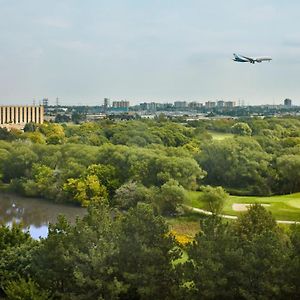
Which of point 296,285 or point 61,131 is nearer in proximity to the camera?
point 296,285

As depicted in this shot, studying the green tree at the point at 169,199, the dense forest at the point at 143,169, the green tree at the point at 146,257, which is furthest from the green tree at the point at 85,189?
the green tree at the point at 146,257

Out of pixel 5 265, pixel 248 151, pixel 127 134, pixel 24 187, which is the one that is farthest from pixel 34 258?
pixel 127 134

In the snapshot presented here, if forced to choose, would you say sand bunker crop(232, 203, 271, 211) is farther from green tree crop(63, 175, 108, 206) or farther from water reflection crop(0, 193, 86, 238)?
water reflection crop(0, 193, 86, 238)

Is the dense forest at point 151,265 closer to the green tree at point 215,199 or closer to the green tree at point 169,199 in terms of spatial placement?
the green tree at point 215,199

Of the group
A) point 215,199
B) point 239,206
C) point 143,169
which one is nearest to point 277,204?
point 239,206

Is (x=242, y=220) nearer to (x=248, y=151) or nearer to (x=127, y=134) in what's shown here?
(x=248, y=151)

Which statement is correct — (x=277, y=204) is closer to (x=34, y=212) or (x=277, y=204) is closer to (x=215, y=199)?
(x=215, y=199)
